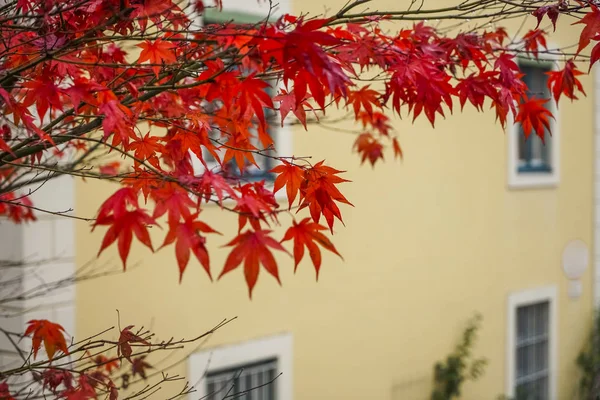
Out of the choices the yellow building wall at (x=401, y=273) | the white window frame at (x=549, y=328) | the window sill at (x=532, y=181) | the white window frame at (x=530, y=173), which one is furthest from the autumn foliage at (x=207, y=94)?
the white window frame at (x=549, y=328)

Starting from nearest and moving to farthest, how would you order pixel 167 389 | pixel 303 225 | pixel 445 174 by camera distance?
pixel 303 225
pixel 167 389
pixel 445 174

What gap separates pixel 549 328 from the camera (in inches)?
343

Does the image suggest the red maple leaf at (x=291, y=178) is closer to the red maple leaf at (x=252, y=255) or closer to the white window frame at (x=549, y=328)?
the red maple leaf at (x=252, y=255)

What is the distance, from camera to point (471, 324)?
757cm

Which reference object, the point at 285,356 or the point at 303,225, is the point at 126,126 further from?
the point at 285,356

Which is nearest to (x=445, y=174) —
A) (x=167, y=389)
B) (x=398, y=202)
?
(x=398, y=202)

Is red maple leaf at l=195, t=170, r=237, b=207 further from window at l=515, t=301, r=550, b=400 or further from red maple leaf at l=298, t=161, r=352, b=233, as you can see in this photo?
window at l=515, t=301, r=550, b=400

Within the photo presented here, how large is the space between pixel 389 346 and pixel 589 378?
3.57 m

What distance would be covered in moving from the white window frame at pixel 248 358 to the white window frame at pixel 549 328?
123 inches

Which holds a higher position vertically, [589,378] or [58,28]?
[58,28]

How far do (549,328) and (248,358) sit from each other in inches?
176

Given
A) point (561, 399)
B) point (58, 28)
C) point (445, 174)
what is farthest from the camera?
point (561, 399)

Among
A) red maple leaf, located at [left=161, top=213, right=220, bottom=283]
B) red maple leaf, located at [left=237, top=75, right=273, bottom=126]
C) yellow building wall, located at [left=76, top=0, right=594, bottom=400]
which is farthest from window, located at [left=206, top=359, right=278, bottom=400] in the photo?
red maple leaf, located at [left=161, top=213, right=220, bottom=283]

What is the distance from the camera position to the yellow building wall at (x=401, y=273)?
207 inches
